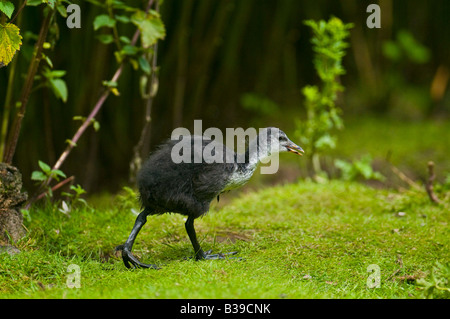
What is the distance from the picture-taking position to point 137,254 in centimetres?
389

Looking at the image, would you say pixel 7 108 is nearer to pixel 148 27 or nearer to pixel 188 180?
pixel 148 27

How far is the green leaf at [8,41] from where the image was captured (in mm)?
3330

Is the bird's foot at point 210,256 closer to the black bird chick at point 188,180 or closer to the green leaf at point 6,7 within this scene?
the black bird chick at point 188,180

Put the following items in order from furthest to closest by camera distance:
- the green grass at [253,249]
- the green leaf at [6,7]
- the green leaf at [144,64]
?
the green leaf at [144,64] < the green leaf at [6,7] < the green grass at [253,249]

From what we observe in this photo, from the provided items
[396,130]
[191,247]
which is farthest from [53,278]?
[396,130]

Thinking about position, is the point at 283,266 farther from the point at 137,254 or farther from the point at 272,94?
the point at 272,94

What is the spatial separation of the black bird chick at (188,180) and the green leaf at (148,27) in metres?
0.97

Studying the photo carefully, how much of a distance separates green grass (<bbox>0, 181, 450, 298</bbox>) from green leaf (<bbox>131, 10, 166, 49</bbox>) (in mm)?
1302

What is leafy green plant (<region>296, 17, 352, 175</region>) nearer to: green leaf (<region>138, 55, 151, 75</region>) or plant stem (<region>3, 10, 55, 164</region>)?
green leaf (<region>138, 55, 151, 75</region>)

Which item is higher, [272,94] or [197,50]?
[197,50]

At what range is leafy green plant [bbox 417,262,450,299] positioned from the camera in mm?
2965

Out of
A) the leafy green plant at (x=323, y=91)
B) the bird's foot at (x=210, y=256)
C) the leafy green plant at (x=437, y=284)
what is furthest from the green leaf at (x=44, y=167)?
the leafy green plant at (x=323, y=91)

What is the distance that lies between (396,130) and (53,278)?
17.5 ft

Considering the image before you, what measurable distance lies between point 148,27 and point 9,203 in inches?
64.3
